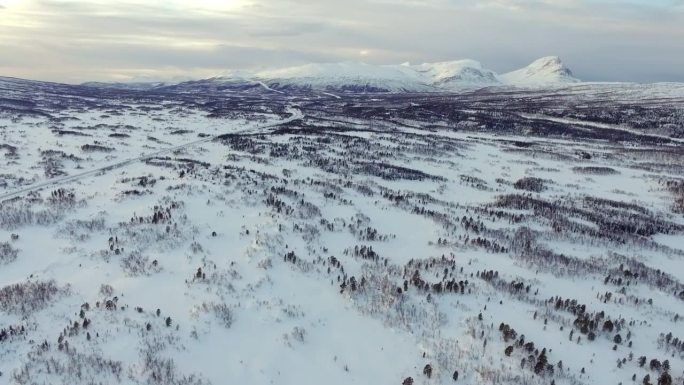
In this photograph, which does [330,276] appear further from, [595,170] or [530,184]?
[595,170]

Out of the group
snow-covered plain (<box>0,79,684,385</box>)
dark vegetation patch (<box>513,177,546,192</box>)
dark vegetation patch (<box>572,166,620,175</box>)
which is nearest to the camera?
snow-covered plain (<box>0,79,684,385</box>)

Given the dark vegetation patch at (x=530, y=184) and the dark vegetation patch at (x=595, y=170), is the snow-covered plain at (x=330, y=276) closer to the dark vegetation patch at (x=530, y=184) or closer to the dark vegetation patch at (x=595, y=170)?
the dark vegetation patch at (x=530, y=184)

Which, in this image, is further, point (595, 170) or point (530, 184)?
point (595, 170)

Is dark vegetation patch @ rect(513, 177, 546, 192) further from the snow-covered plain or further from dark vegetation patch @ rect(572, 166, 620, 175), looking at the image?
dark vegetation patch @ rect(572, 166, 620, 175)

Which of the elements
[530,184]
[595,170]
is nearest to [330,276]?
[530,184]

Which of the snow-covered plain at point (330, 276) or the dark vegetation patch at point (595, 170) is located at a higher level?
the dark vegetation patch at point (595, 170)

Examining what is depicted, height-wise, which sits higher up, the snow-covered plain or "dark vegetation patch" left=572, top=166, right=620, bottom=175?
"dark vegetation patch" left=572, top=166, right=620, bottom=175

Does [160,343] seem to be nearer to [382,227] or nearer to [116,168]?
[382,227]

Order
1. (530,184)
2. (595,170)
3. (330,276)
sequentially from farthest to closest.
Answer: (595,170) → (530,184) → (330,276)

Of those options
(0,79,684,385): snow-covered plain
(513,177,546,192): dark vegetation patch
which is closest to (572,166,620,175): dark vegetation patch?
(0,79,684,385): snow-covered plain

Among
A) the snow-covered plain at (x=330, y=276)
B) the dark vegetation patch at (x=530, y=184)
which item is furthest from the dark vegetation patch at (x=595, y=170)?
the dark vegetation patch at (x=530, y=184)
